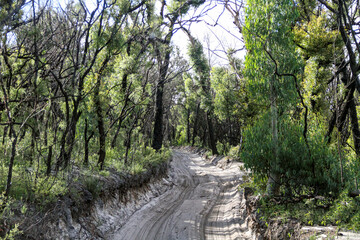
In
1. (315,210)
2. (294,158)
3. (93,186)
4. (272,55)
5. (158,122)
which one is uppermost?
(272,55)

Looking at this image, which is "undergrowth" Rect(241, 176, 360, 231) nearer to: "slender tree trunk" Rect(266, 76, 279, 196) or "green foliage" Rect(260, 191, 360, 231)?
"green foliage" Rect(260, 191, 360, 231)

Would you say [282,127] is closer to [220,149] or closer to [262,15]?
[262,15]

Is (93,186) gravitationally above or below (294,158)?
below

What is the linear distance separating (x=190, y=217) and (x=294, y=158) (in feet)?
12.3

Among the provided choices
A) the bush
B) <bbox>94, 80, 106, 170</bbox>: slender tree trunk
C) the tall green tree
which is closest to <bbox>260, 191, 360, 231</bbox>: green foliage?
the bush


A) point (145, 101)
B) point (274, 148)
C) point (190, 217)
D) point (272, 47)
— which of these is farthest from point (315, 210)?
point (145, 101)

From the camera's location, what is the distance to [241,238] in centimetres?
753

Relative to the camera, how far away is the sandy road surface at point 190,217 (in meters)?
7.69

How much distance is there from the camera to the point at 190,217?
358 inches

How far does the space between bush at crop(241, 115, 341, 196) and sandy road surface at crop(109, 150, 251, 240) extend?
5.99 feet

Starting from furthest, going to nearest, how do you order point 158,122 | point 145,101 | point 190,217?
point 158,122 → point 145,101 → point 190,217

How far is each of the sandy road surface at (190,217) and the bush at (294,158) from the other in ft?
5.99

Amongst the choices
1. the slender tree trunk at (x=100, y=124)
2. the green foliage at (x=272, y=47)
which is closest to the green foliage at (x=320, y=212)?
the green foliage at (x=272, y=47)

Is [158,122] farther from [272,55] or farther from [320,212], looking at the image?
[320,212]
